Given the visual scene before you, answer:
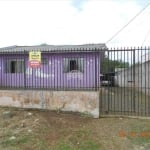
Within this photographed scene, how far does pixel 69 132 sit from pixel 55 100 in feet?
8.12

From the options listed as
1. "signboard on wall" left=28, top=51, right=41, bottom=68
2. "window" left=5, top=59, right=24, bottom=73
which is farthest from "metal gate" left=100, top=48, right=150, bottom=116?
"window" left=5, top=59, right=24, bottom=73

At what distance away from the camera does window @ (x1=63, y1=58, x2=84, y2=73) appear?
44.9 feet

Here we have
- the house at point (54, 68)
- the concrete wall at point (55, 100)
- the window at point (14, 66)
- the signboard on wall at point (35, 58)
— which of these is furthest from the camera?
the window at point (14, 66)

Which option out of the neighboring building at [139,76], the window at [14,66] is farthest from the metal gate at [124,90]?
the window at [14,66]

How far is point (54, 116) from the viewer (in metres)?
8.16

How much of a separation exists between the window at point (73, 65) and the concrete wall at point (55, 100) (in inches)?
186

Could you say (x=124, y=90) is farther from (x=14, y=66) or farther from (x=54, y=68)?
(x=14, y=66)

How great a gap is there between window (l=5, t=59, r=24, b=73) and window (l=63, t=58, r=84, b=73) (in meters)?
2.96

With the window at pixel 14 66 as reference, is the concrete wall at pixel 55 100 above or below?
below

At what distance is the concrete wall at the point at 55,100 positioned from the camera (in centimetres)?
841

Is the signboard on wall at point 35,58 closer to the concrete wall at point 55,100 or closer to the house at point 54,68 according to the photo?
the concrete wall at point 55,100

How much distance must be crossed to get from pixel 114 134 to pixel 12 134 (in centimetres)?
278

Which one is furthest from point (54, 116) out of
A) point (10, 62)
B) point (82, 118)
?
point (10, 62)

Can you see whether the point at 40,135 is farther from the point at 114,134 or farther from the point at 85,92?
the point at 85,92
